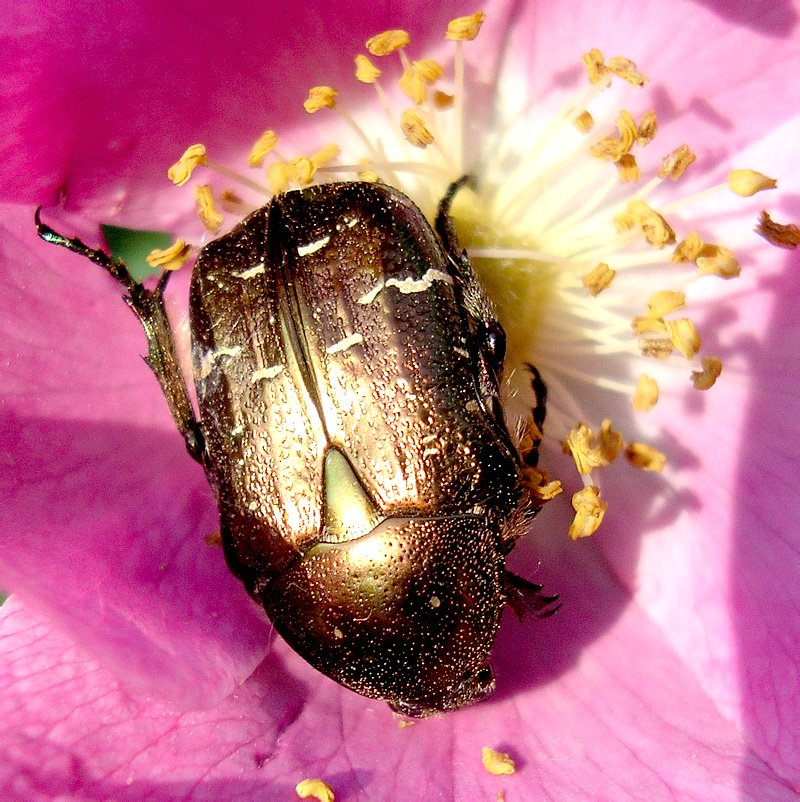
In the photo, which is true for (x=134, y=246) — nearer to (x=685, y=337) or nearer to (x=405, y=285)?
(x=405, y=285)

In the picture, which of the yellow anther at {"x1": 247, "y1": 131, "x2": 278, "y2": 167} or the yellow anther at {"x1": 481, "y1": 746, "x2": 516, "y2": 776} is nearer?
the yellow anther at {"x1": 481, "y1": 746, "x2": 516, "y2": 776}

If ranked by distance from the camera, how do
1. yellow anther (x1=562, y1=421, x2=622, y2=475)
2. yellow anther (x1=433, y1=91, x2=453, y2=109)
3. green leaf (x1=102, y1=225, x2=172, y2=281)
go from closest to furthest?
yellow anther (x1=562, y1=421, x2=622, y2=475), yellow anther (x1=433, y1=91, x2=453, y2=109), green leaf (x1=102, y1=225, x2=172, y2=281)

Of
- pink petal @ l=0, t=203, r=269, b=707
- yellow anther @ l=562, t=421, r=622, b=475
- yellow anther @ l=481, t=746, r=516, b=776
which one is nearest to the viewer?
pink petal @ l=0, t=203, r=269, b=707

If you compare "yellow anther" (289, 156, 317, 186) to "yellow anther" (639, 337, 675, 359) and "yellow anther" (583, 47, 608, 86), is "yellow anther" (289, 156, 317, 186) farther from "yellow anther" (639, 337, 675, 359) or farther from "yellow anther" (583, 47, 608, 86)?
"yellow anther" (639, 337, 675, 359)

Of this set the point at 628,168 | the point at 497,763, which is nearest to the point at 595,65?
the point at 628,168

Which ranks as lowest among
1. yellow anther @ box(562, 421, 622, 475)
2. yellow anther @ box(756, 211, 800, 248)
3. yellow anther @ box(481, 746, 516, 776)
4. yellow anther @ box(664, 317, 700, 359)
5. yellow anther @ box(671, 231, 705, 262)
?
yellow anther @ box(481, 746, 516, 776)

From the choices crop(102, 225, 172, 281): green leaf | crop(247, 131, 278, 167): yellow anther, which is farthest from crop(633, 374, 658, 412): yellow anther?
crop(102, 225, 172, 281): green leaf

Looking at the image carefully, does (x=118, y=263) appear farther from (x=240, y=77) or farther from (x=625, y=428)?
(x=625, y=428)
